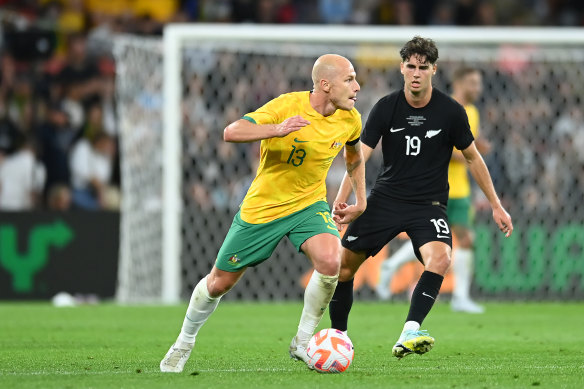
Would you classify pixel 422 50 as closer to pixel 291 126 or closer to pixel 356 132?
pixel 356 132

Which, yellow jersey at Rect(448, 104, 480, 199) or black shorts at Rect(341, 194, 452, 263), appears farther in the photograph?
yellow jersey at Rect(448, 104, 480, 199)

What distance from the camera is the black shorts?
743 centimetres

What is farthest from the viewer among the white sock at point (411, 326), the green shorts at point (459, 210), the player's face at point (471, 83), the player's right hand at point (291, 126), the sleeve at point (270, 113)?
the green shorts at point (459, 210)

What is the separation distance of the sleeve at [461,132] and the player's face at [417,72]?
32 cm

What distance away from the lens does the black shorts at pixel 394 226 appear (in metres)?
7.43

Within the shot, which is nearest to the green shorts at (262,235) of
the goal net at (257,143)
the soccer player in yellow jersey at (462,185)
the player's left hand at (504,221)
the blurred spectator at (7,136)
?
the player's left hand at (504,221)

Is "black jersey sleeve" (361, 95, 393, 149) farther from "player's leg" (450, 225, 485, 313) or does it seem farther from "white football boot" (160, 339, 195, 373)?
"player's leg" (450, 225, 485, 313)

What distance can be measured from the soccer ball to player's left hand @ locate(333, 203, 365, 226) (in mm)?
829

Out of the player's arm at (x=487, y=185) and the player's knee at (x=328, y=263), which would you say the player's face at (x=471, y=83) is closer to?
the player's arm at (x=487, y=185)

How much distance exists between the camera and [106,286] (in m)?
13.9

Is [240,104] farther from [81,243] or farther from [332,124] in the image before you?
[332,124]

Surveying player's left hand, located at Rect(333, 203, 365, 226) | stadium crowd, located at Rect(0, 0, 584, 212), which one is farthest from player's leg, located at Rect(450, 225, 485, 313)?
player's left hand, located at Rect(333, 203, 365, 226)

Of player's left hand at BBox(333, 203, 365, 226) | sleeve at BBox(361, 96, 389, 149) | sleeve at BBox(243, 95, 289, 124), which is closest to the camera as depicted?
sleeve at BBox(243, 95, 289, 124)

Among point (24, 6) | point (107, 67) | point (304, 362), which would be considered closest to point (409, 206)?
point (304, 362)
